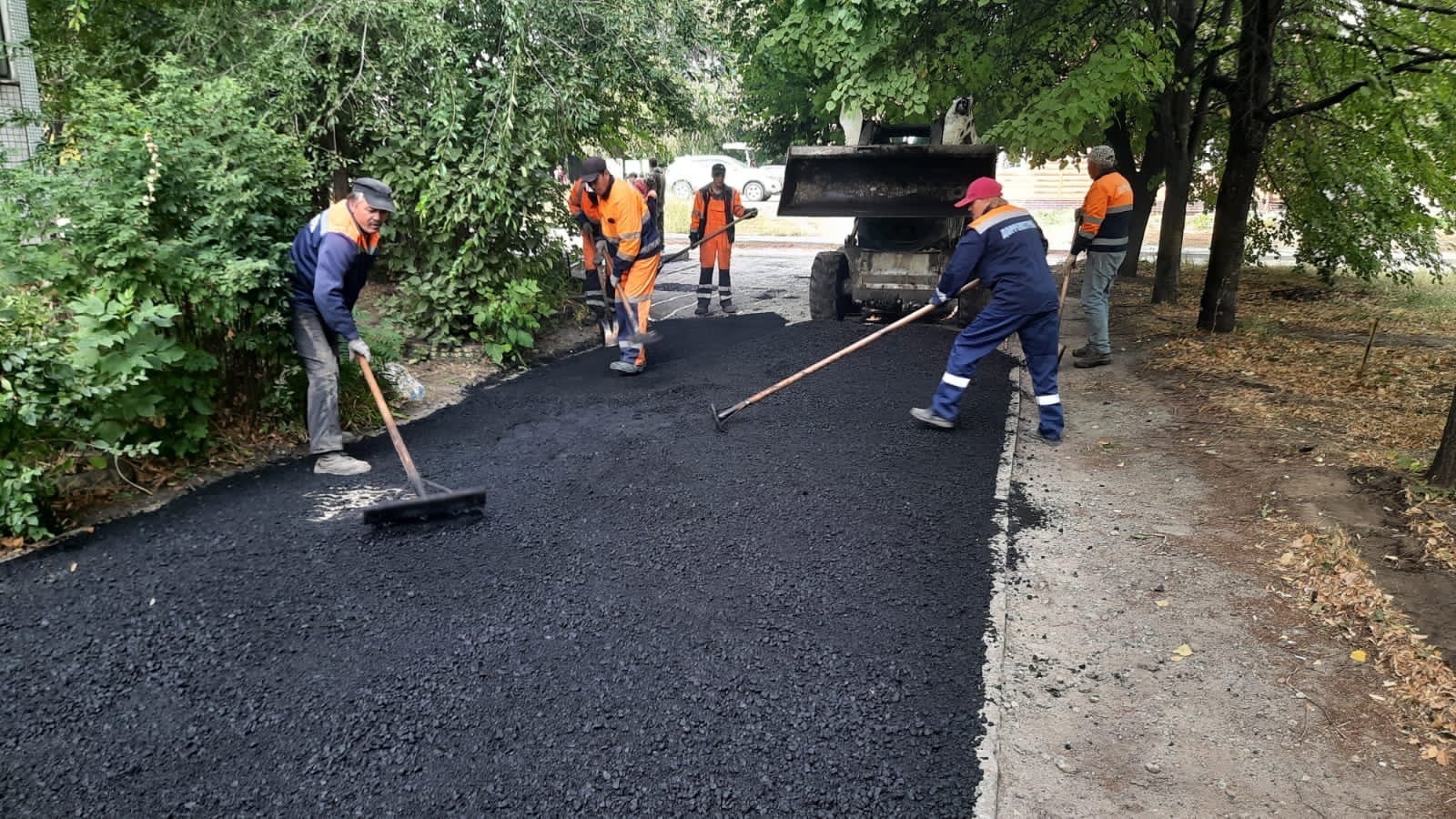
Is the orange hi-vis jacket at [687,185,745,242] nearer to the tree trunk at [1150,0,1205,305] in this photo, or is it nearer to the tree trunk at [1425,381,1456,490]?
the tree trunk at [1150,0,1205,305]

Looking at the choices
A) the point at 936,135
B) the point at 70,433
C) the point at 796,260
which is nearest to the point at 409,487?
the point at 70,433

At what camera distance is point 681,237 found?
18.5 meters

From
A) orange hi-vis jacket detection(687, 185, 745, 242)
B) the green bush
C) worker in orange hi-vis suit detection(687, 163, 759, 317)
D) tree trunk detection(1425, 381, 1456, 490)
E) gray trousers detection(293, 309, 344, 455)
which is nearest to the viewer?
the green bush


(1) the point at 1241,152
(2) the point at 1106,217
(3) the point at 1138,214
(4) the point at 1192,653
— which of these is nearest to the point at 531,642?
(4) the point at 1192,653

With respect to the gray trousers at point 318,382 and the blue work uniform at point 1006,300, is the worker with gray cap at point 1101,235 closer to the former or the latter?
the blue work uniform at point 1006,300

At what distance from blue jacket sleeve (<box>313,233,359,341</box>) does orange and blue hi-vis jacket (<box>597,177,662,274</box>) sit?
102 inches

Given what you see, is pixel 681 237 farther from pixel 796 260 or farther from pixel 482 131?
pixel 482 131

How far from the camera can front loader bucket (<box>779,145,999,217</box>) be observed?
322 inches

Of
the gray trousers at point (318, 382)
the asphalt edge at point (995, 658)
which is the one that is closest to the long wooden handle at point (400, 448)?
the gray trousers at point (318, 382)

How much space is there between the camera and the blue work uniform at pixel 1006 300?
5.12 meters

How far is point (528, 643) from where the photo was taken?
2.91 meters

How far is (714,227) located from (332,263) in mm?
6107

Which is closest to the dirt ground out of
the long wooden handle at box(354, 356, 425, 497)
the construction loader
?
the long wooden handle at box(354, 356, 425, 497)

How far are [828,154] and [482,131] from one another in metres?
3.52
